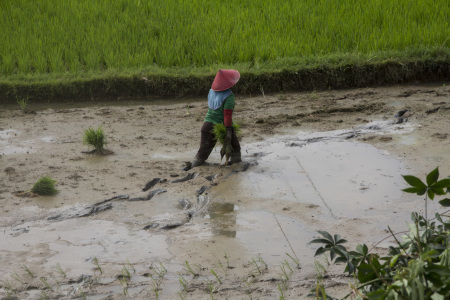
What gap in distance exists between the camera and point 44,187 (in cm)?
429

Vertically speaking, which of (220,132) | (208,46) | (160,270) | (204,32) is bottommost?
(160,270)

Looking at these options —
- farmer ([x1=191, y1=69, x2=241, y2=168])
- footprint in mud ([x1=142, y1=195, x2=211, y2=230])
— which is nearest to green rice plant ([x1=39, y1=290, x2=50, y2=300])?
footprint in mud ([x1=142, y1=195, x2=211, y2=230])

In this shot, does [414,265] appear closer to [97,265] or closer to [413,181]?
[413,181]

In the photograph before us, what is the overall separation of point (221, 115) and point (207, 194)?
3.26ft

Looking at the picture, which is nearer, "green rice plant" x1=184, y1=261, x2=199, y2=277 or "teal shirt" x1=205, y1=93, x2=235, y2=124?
"green rice plant" x1=184, y1=261, x2=199, y2=277

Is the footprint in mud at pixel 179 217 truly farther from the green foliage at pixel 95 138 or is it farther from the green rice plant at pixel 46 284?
the green foliage at pixel 95 138

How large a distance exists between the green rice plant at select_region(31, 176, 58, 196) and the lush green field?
3410mm

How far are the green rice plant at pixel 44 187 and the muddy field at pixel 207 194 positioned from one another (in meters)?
0.07

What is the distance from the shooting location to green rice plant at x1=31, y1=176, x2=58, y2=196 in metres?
4.29

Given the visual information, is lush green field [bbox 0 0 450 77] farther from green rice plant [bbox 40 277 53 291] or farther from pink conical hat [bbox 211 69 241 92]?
green rice plant [bbox 40 277 53 291]

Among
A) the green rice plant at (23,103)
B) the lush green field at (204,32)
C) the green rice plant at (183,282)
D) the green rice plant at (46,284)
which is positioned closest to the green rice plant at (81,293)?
the green rice plant at (46,284)

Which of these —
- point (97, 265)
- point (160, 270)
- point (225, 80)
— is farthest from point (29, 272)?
point (225, 80)

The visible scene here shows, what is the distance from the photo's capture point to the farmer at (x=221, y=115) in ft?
15.9

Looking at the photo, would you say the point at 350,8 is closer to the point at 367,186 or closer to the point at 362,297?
the point at 367,186
